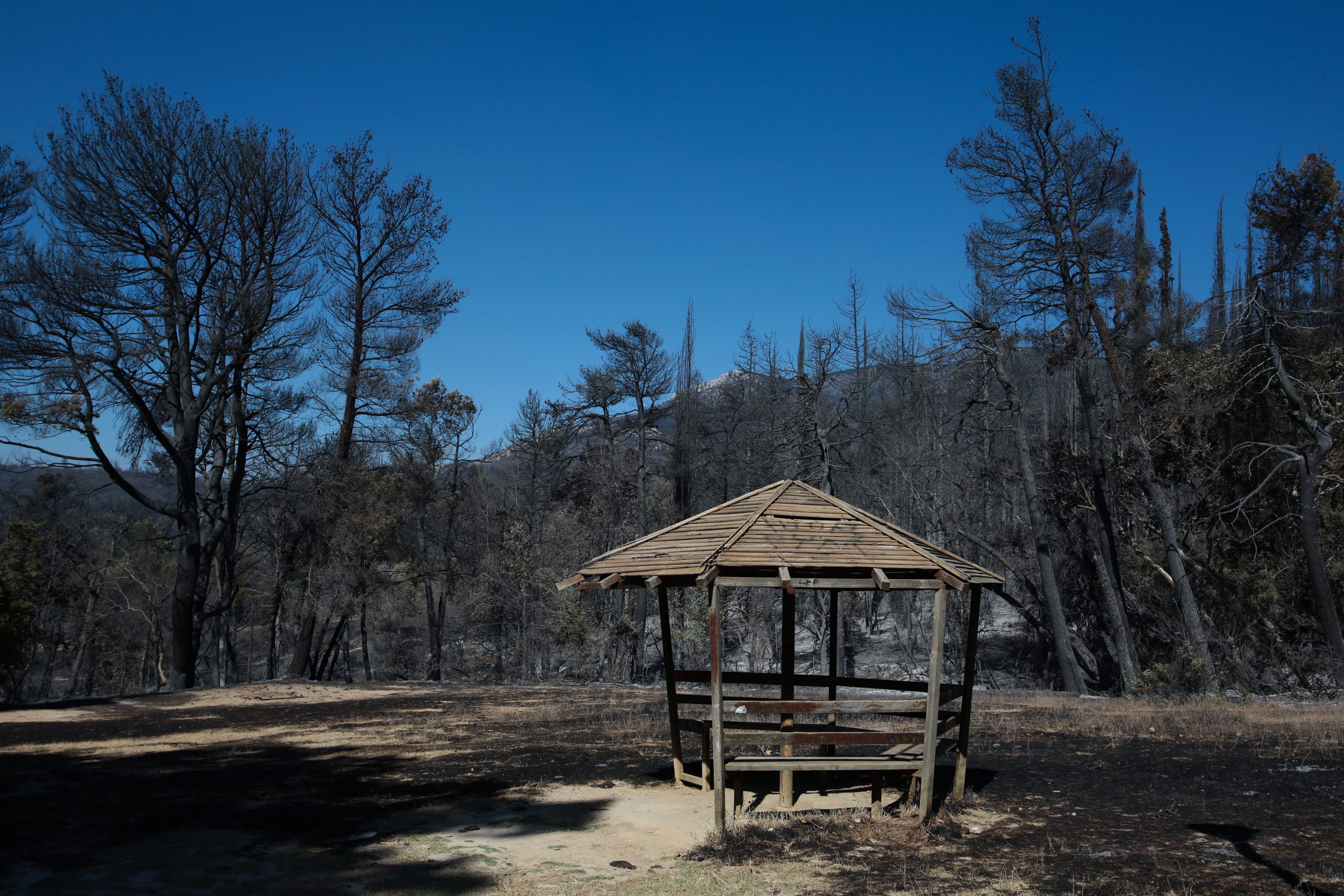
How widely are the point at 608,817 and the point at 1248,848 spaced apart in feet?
18.5

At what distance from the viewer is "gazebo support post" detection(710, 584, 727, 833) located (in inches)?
323

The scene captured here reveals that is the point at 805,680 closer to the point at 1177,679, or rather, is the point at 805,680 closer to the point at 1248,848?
the point at 1248,848

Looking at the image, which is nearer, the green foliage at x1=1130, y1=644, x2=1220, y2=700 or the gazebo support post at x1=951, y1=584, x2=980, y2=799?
the gazebo support post at x1=951, y1=584, x2=980, y2=799

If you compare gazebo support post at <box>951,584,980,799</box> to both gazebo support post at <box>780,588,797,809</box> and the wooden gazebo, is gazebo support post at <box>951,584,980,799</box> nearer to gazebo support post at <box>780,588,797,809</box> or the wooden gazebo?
the wooden gazebo

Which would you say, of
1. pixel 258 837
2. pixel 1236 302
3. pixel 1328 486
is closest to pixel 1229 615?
pixel 1328 486

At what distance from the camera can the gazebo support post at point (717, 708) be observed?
8203mm

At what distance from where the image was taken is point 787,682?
404 inches

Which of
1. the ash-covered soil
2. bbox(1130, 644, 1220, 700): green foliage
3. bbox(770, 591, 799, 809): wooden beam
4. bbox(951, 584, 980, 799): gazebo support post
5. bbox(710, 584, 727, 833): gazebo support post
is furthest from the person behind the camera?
bbox(1130, 644, 1220, 700): green foliage

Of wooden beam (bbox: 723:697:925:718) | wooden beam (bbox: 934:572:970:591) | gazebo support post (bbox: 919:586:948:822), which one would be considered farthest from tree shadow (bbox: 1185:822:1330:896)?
wooden beam (bbox: 934:572:970:591)

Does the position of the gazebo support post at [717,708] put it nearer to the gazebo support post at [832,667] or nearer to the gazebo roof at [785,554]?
the gazebo roof at [785,554]

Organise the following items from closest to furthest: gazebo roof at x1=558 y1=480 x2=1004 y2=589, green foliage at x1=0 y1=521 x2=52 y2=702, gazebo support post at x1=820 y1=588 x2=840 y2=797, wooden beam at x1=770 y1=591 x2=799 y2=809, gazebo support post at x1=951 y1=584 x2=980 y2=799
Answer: gazebo roof at x1=558 y1=480 x2=1004 y2=589 → wooden beam at x1=770 y1=591 x2=799 y2=809 → gazebo support post at x1=951 y1=584 x2=980 y2=799 → gazebo support post at x1=820 y1=588 x2=840 y2=797 → green foliage at x1=0 y1=521 x2=52 y2=702

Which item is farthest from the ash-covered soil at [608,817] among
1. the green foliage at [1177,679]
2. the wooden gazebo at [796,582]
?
the green foliage at [1177,679]

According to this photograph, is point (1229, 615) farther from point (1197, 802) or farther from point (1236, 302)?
point (1197, 802)

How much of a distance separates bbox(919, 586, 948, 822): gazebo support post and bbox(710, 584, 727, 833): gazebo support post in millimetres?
1965
